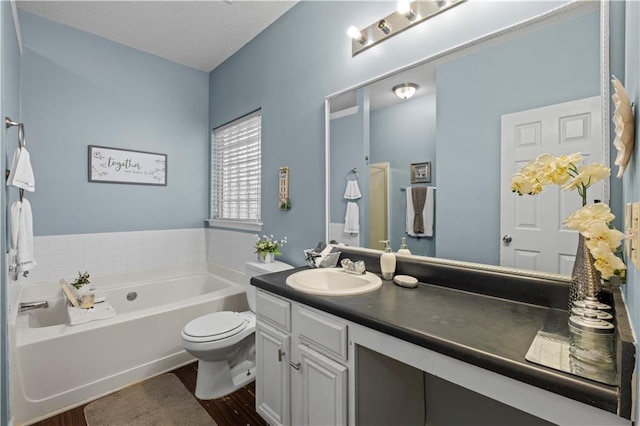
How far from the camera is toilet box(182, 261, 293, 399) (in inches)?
73.4

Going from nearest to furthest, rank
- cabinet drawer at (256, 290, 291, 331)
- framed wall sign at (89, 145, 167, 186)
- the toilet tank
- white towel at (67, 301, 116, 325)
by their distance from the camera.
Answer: cabinet drawer at (256, 290, 291, 331) < white towel at (67, 301, 116, 325) < the toilet tank < framed wall sign at (89, 145, 167, 186)

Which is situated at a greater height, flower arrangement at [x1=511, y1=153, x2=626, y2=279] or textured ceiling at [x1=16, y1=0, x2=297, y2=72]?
textured ceiling at [x1=16, y1=0, x2=297, y2=72]

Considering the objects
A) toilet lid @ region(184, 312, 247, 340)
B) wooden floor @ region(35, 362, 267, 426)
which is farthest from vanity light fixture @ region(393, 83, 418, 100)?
wooden floor @ region(35, 362, 267, 426)

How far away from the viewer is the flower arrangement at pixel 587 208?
2.48 ft

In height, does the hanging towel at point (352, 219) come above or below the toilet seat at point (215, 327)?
above

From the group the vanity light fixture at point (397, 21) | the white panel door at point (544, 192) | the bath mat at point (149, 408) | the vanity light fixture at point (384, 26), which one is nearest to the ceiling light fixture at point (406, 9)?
the vanity light fixture at point (397, 21)

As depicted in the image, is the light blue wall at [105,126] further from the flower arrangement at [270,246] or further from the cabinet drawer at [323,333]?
the cabinet drawer at [323,333]

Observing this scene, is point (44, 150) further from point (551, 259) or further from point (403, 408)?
point (551, 259)

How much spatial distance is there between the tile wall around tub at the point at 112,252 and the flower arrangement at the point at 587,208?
3.22 m

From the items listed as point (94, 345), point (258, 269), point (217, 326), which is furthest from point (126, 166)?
point (217, 326)

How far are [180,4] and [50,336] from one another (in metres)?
2.50

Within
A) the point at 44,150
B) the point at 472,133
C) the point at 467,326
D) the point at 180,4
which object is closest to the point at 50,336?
the point at 44,150

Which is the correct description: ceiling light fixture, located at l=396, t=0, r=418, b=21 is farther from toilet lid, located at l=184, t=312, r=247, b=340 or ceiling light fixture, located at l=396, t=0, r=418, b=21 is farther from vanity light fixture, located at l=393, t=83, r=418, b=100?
toilet lid, located at l=184, t=312, r=247, b=340

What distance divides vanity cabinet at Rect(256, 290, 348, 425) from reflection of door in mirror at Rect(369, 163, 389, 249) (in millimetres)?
646
